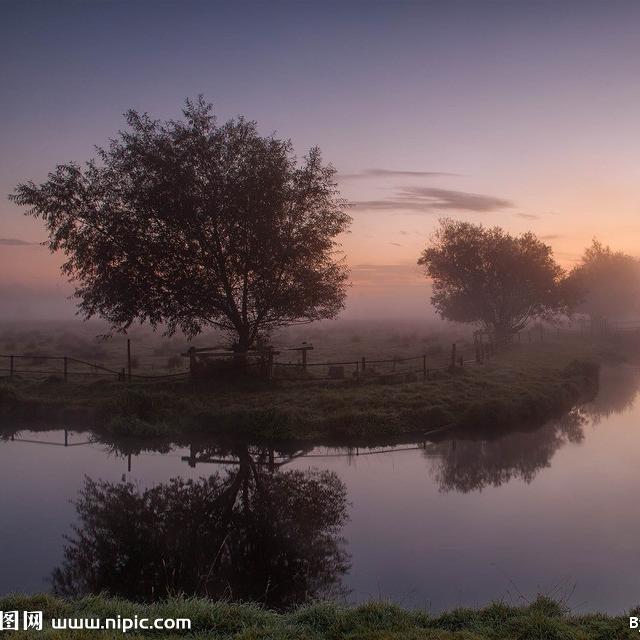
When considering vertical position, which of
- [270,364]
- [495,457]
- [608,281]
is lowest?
[495,457]

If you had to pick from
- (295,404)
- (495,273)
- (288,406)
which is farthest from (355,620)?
(495,273)

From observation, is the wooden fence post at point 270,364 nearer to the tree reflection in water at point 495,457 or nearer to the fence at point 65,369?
the fence at point 65,369

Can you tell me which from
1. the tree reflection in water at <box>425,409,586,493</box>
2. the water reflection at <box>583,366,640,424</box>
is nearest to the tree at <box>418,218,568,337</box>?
the water reflection at <box>583,366,640,424</box>

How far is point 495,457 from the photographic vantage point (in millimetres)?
18750

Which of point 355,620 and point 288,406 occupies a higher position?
point 288,406

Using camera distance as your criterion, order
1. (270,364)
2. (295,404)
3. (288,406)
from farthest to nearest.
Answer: (270,364)
(295,404)
(288,406)

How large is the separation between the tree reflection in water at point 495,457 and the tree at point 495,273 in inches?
1303

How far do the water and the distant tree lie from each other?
7050cm

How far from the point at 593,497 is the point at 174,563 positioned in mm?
11003

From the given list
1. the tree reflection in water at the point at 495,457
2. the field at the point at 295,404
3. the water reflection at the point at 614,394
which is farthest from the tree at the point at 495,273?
the tree reflection in water at the point at 495,457

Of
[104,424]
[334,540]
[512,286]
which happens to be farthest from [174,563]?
[512,286]

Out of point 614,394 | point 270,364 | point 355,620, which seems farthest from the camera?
point 614,394

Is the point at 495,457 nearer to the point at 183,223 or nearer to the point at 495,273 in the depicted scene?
the point at 183,223

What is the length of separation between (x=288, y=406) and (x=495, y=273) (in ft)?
123
